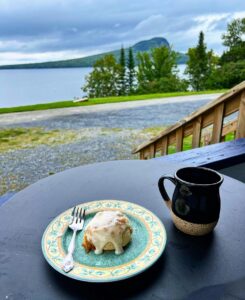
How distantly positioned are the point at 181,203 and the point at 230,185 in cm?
35

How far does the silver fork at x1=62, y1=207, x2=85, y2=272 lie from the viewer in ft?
1.72

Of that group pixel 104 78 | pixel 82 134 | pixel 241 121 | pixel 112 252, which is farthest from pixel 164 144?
pixel 104 78

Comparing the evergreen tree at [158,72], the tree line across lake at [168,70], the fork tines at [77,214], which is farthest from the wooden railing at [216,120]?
the evergreen tree at [158,72]

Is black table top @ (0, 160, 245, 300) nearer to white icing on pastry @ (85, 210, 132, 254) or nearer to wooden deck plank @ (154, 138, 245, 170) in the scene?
white icing on pastry @ (85, 210, 132, 254)

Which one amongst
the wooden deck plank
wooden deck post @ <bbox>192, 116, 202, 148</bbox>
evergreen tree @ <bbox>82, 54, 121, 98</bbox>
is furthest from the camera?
evergreen tree @ <bbox>82, 54, 121, 98</bbox>

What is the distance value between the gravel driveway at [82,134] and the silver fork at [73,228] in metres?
2.58

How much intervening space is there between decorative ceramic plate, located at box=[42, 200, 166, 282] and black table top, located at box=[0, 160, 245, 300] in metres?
0.02

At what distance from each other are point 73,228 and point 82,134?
4.72m

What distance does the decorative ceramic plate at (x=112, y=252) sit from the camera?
51 centimetres

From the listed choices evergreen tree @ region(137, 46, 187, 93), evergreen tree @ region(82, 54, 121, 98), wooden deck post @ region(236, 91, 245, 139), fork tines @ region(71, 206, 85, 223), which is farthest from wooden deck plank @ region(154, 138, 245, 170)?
evergreen tree @ region(82, 54, 121, 98)

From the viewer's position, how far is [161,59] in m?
18.7

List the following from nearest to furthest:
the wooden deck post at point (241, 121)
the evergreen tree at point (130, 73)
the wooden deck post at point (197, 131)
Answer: the wooden deck post at point (241, 121)
the wooden deck post at point (197, 131)
the evergreen tree at point (130, 73)

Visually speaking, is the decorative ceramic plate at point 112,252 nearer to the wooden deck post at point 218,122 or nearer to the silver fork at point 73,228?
the silver fork at point 73,228

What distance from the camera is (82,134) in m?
5.29
